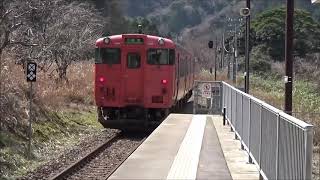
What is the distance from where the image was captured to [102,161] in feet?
46.8

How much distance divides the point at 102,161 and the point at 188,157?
10.0ft

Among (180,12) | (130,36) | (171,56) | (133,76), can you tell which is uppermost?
(180,12)

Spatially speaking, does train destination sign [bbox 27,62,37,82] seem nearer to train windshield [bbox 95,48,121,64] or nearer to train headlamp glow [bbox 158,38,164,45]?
train windshield [bbox 95,48,121,64]

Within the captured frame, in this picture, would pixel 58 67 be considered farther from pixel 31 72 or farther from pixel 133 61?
pixel 31 72

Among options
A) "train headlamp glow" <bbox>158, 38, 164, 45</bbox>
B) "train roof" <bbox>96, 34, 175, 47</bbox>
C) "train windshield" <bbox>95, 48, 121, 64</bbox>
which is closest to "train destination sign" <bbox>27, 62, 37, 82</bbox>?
"train windshield" <bbox>95, 48, 121, 64</bbox>

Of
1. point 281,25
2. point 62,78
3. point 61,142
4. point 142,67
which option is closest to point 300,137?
point 61,142

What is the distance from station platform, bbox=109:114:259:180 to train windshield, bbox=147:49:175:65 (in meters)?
3.15

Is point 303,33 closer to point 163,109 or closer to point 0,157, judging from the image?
point 163,109

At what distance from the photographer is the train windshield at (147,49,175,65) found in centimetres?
2006

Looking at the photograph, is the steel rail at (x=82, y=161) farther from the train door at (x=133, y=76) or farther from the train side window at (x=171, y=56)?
the train side window at (x=171, y=56)

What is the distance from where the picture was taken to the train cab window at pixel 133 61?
2005 cm

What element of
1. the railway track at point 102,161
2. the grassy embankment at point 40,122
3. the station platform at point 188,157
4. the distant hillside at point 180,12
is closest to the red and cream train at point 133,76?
the railway track at point 102,161

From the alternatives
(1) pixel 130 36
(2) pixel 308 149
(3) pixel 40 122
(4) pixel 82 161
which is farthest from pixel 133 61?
(2) pixel 308 149

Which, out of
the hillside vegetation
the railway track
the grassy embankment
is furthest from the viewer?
the hillside vegetation
